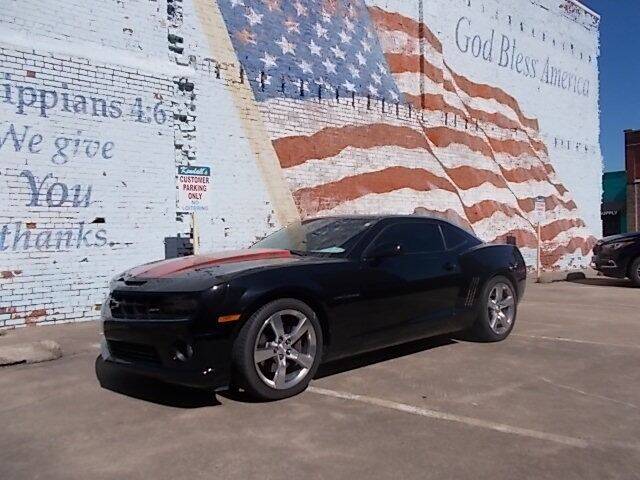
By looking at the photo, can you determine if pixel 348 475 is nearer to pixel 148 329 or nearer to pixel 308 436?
pixel 308 436

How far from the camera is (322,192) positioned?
11516mm

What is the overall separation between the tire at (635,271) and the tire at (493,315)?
24.8 feet

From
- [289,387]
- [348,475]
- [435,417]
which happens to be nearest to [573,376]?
[435,417]

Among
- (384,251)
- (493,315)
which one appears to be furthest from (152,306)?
(493,315)

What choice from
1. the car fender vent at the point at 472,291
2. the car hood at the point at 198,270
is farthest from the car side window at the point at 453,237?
the car hood at the point at 198,270

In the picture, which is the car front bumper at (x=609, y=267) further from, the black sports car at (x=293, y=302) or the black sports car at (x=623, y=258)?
the black sports car at (x=293, y=302)

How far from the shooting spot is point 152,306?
457cm

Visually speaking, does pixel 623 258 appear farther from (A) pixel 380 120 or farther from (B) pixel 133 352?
(B) pixel 133 352

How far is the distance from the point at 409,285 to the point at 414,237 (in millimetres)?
630

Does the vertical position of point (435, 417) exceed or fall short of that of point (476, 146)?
Answer: it falls short

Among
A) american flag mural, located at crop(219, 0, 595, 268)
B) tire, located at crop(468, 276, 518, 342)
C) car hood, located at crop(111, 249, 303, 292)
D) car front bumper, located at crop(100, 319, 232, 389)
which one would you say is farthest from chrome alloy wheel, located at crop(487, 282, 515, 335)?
american flag mural, located at crop(219, 0, 595, 268)

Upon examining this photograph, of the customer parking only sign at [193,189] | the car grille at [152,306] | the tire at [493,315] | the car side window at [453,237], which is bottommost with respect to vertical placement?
the tire at [493,315]

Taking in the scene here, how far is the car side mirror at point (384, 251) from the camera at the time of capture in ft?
18.1

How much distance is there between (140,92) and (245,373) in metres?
6.05
